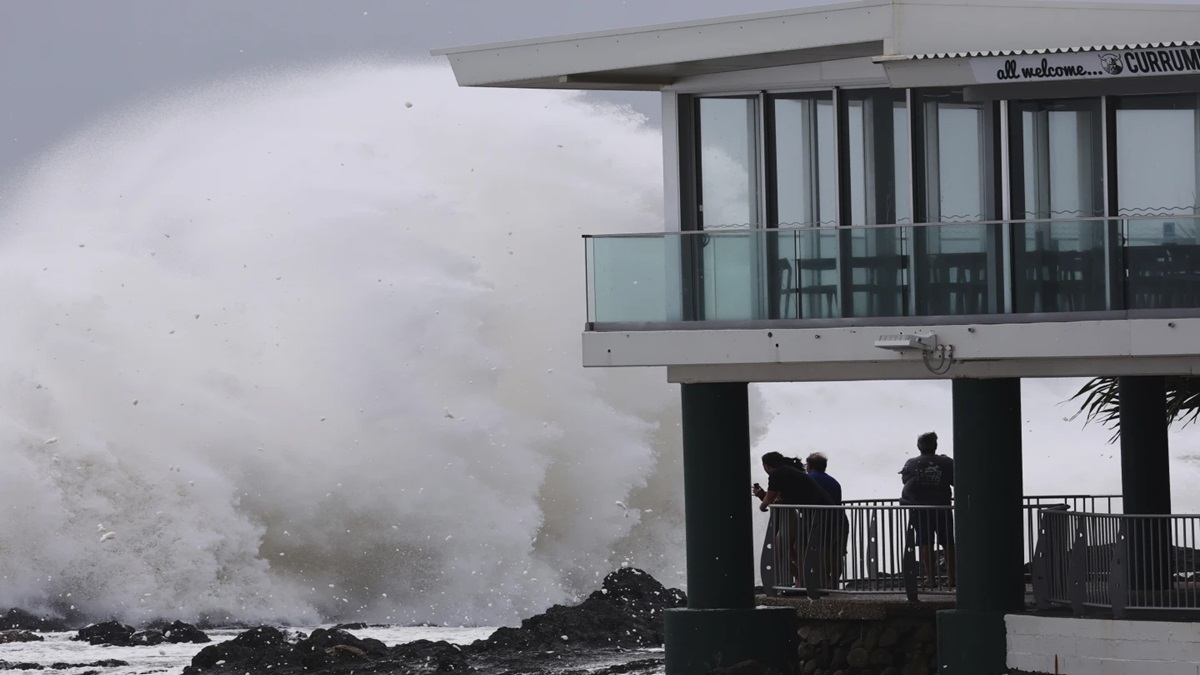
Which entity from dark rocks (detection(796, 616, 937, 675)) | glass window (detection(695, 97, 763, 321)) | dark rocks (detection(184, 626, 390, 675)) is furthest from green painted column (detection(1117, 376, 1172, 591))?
dark rocks (detection(184, 626, 390, 675))

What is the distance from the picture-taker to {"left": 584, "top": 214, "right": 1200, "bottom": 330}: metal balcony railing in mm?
19781

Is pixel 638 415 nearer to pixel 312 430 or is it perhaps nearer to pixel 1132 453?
pixel 312 430

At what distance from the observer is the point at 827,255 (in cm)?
2108

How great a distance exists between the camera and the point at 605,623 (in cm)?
3206

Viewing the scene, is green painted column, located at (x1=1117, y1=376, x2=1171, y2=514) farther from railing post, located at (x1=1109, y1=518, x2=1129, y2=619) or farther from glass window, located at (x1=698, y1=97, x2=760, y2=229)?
glass window, located at (x1=698, y1=97, x2=760, y2=229)

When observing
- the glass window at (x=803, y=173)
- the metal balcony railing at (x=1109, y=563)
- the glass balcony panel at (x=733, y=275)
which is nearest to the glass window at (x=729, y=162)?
the glass window at (x=803, y=173)

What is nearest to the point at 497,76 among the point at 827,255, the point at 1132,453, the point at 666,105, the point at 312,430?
the point at 666,105

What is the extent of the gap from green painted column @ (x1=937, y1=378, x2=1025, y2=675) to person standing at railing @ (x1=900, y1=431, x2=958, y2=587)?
1.71m

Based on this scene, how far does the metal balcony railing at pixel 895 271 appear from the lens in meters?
19.8

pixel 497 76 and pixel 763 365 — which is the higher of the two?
pixel 497 76

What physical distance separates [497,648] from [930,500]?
9.44 meters

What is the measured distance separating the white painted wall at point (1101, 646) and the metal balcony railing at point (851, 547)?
6.78 ft

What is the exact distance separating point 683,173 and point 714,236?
102 cm

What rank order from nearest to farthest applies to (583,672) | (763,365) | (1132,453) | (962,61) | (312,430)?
(962,61) → (763,365) → (1132,453) → (583,672) → (312,430)
